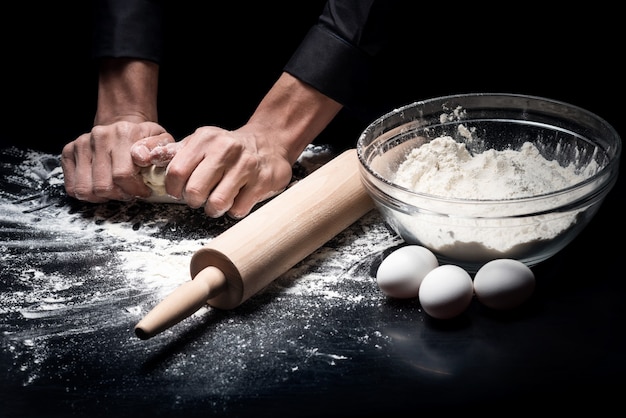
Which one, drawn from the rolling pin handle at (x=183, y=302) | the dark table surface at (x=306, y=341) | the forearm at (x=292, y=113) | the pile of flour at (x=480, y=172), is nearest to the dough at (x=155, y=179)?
the dark table surface at (x=306, y=341)

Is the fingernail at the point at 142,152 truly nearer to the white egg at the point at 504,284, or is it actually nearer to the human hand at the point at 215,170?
the human hand at the point at 215,170

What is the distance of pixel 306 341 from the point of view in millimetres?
1158

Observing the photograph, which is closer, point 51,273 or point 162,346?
point 162,346

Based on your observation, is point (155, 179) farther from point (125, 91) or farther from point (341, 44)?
point (341, 44)

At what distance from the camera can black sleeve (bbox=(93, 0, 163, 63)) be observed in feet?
5.65

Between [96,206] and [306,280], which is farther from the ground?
[306,280]

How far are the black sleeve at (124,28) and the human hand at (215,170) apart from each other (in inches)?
12.0

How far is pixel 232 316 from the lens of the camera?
1.23m

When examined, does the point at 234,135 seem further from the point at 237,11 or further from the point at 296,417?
the point at 296,417

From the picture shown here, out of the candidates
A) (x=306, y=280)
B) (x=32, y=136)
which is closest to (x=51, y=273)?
(x=306, y=280)

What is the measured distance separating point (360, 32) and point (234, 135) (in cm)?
33

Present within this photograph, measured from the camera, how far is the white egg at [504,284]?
3.74ft

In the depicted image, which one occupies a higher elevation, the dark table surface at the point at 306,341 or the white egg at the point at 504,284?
the white egg at the point at 504,284

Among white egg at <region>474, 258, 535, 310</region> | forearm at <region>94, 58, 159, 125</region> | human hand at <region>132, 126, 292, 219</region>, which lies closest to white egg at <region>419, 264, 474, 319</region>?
white egg at <region>474, 258, 535, 310</region>
